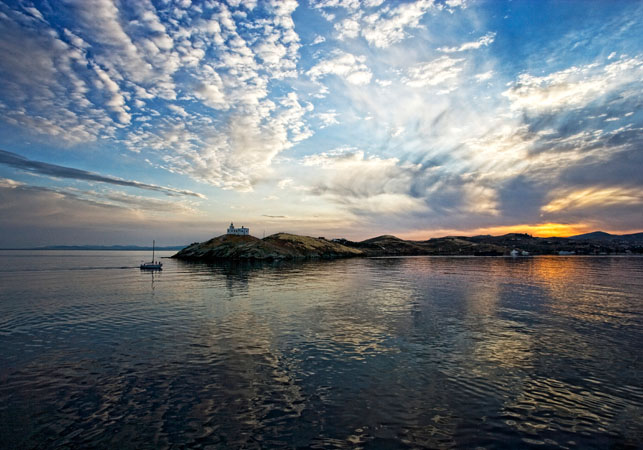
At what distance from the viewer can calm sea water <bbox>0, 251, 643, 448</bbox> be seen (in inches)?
522

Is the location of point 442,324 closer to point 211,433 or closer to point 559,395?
point 559,395

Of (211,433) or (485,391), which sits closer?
(211,433)

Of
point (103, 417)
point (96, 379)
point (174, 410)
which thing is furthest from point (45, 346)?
point (174, 410)

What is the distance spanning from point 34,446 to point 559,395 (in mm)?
25267

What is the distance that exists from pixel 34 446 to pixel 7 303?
4860 cm

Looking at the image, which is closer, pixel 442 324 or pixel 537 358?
pixel 537 358

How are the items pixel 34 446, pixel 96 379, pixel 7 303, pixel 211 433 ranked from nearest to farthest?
pixel 34 446 → pixel 211 433 → pixel 96 379 → pixel 7 303

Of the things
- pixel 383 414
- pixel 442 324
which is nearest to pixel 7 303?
pixel 383 414

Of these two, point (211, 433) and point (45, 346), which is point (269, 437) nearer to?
point (211, 433)

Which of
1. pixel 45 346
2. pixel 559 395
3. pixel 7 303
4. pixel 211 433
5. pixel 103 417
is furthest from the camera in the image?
pixel 7 303

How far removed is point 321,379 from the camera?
18875mm

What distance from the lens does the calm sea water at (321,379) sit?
43.5ft

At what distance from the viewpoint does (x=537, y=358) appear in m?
22.5

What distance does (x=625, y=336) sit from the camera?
2800cm
